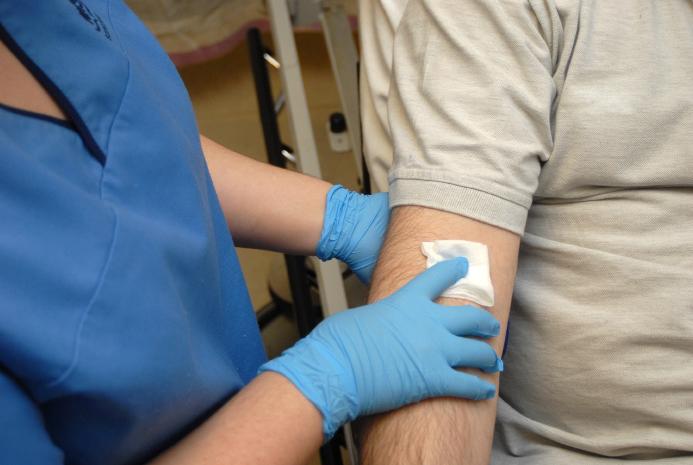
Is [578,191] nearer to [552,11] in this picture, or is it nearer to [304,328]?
[552,11]

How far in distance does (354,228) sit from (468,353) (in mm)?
305

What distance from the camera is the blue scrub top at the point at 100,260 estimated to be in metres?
0.53

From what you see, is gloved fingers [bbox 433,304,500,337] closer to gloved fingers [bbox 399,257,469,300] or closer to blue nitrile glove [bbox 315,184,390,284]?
gloved fingers [bbox 399,257,469,300]

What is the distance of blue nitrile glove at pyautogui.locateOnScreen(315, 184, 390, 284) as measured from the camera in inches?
40.0

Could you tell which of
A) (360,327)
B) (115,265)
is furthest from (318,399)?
(115,265)

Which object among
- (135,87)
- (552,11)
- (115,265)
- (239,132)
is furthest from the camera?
(239,132)

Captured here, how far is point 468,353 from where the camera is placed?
80 centimetres

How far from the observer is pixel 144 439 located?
25.5 inches

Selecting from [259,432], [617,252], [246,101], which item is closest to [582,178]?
[617,252]

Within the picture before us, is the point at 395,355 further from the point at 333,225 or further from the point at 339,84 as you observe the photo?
the point at 339,84

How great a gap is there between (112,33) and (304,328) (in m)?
0.75

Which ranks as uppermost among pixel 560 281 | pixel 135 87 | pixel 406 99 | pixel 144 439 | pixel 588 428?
pixel 135 87

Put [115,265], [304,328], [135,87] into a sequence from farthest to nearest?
[304,328]
[135,87]
[115,265]

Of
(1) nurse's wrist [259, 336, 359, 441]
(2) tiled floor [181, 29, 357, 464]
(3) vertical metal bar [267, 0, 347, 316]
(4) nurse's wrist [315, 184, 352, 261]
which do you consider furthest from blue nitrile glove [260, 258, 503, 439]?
(2) tiled floor [181, 29, 357, 464]
